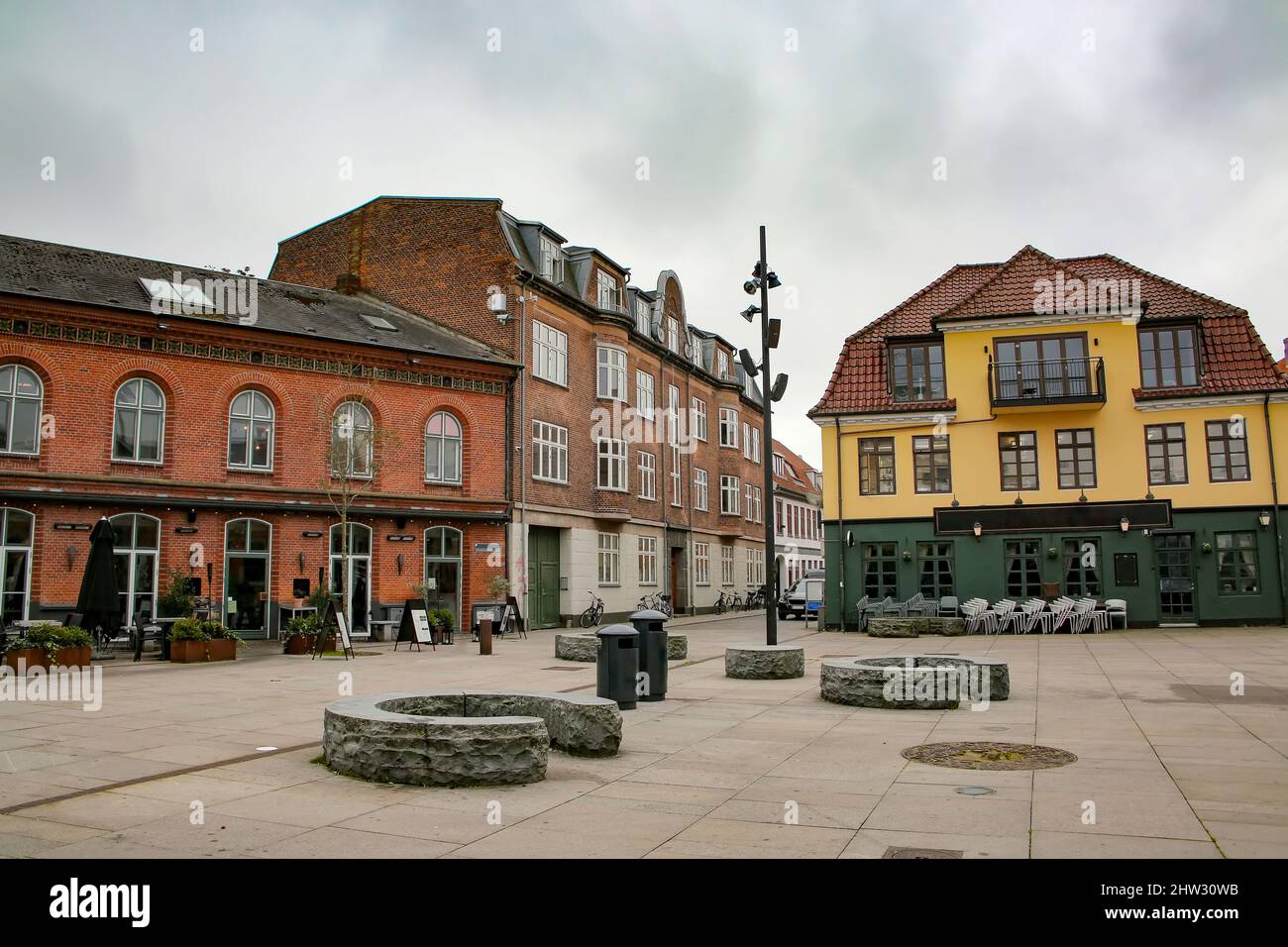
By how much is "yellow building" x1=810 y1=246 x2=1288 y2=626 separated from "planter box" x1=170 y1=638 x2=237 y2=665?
1744 centimetres

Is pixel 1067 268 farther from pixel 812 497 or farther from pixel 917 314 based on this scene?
pixel 812 497

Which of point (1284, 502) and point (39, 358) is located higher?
point (39, 358)

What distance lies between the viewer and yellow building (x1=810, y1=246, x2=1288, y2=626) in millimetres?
28000

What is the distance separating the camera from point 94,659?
18.4 metres

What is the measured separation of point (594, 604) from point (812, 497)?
3967 centimetres

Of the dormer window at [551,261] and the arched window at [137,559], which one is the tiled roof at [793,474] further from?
the arched window at [137,559]

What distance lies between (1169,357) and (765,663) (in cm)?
2032

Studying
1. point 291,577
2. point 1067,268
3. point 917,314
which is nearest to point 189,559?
point 291,577

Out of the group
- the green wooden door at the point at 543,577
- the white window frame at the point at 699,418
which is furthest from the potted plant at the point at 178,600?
the white window frame at the point at 699,418

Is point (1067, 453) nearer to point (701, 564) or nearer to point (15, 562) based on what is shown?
point (701, 564)

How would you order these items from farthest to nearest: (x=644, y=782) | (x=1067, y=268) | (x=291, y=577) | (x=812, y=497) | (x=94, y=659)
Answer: (x=812, y=497) < (x=1067, y=268) < (x=291, y=577) < (x=94, y=659) < (x=644, y=782)

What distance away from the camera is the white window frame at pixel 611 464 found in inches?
1368

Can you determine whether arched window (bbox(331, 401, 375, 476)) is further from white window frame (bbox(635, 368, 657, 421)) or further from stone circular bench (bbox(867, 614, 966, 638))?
stone circular bench (bbox(867, 614, 966, 638))

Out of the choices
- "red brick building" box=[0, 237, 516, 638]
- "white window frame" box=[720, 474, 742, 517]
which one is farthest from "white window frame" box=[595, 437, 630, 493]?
"white window frame" box=[720, 474, 742, 517]
